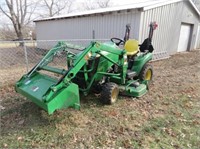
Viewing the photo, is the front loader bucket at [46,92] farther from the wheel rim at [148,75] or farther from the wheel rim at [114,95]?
the wheel rim at [148,75]

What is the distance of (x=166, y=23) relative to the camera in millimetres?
10070

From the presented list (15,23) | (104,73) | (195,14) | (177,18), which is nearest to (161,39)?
(177,18)

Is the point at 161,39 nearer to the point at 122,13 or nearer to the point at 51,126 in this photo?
the point at 122,13

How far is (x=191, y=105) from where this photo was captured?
13.4 ft

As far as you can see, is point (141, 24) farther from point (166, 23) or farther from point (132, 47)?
point (132, 47)

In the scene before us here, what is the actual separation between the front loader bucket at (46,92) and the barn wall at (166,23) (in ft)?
19.0

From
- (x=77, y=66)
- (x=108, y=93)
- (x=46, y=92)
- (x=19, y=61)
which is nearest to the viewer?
(x=46, y=92)

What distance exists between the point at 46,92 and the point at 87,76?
3.68 ft

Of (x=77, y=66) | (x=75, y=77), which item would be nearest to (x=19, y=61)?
(x=75, y=77)

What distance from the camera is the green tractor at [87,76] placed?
115 inches

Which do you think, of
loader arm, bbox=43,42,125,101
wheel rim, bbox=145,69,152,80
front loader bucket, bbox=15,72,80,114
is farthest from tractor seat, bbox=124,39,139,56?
front loader bucket, bbox=15,72,80,114

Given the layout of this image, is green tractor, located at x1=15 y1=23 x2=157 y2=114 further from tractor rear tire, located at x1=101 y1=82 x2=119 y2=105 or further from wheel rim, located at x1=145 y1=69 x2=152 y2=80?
wheel rim, located at x1=145 y1=69 x2=152 y2=80

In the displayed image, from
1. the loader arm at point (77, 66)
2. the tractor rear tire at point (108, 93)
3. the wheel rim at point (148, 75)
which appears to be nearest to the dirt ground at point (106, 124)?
the tractor rear tire at point (108, 93)

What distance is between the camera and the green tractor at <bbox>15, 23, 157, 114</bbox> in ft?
9.59
